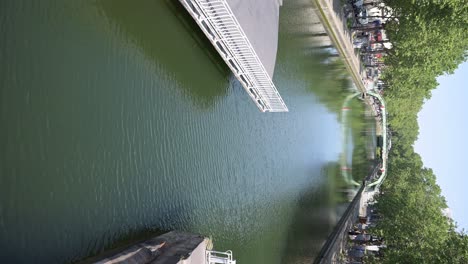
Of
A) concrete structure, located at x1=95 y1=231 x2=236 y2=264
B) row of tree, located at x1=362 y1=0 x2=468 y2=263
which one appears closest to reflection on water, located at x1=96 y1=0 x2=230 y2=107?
concrete structure, located at x1=95 y1=231 x2=236 y2=264

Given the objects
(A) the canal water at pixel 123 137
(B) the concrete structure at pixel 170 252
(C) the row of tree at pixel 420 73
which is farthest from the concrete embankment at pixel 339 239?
(B) the concrete structure at pixel 170 252

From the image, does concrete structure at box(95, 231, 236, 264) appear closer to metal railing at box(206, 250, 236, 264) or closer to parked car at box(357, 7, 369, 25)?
metal railing at box(206, 250, 236, 264)

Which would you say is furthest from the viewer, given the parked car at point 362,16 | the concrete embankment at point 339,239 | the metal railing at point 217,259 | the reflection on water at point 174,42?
the parked car at point 362,16

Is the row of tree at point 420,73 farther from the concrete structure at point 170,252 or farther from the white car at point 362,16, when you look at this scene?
the concrete structure at point 170,252

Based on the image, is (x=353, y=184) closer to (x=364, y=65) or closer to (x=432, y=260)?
(x=364, y=65)

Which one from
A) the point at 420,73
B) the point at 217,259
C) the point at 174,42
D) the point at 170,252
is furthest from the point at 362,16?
the point at 170,252

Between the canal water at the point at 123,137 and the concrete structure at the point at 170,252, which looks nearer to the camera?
the canal water at the point at 123,137
